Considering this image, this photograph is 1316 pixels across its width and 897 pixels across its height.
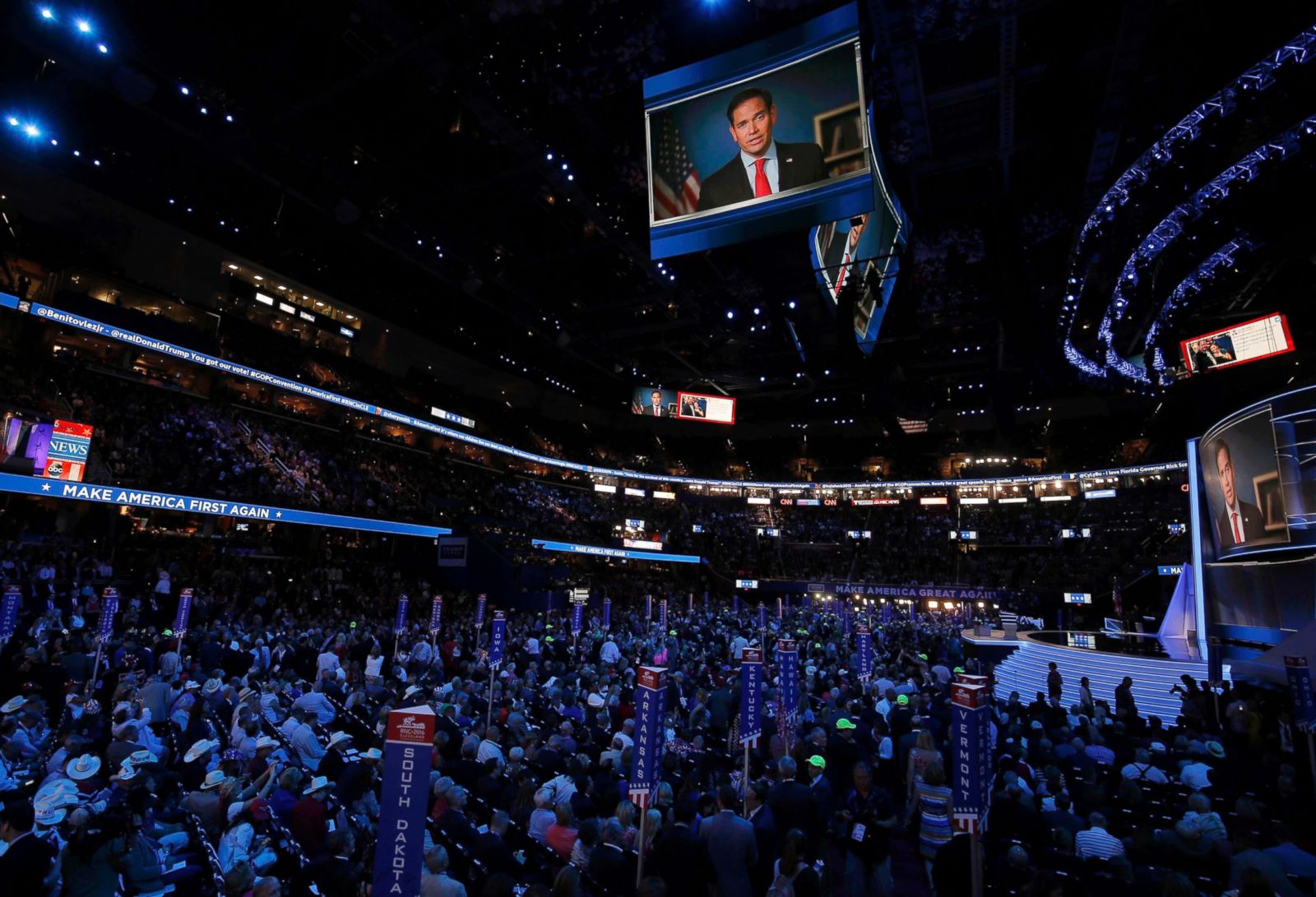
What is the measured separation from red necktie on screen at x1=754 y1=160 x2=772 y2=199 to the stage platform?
12.0 meters

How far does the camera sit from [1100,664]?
50.3ft

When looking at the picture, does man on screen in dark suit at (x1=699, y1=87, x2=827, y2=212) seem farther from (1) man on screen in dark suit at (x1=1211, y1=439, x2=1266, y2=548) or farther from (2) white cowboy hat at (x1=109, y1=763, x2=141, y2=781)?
(1) man on screen in dark suit at (x1=1211, y1=439, x2=1266, y2=548)

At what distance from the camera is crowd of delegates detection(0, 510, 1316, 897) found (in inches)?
182

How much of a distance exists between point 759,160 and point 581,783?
333 inches

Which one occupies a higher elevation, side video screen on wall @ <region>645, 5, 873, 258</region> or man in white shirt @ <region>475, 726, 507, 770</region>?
side video screen on wall @ <region>645, 5, 873, 258</region>

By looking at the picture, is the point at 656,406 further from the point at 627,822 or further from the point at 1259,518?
the point at 627,822

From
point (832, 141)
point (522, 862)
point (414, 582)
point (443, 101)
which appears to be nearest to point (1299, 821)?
point (522, 862)

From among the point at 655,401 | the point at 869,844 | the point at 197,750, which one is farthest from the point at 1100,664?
the point at 655,401

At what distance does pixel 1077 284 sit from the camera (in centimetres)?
1514

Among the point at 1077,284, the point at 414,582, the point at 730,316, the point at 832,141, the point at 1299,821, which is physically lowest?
the point at 1299,821

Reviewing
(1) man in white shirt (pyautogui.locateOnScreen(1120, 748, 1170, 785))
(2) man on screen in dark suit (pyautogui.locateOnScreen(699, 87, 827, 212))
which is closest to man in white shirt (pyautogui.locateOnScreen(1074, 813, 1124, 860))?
(1) man in white shirt (pyautogui.locateOnScreen(1120, 748, 1170, 785))

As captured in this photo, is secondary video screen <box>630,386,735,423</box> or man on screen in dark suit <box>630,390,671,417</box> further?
secondary video screen <box>630,386,735,423</box>

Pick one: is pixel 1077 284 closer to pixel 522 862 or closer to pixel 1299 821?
pixel 1299 821

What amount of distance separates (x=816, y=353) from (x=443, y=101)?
1807 cm
